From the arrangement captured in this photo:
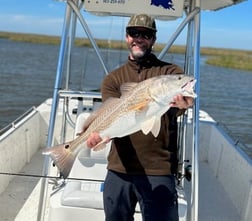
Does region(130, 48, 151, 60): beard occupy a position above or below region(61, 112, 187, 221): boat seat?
above

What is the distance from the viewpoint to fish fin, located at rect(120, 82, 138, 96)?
249 cm

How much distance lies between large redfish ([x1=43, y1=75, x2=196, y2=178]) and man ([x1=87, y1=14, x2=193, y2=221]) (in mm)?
106

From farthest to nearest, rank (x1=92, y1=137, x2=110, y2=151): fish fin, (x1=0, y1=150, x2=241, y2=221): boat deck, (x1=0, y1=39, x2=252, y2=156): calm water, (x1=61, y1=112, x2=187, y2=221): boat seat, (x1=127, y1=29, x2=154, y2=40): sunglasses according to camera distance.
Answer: (x1=0, y1=39, x2=252, y2=156): calm water, (x1=0, y1=150, x2=241, y2=221): boat deck, (x1=61, y1=112, x2=187, y2=221): boat seat, (x1=127, y1=29, x2=154, y2=40): sunglasses, (x1=92, y1=137, x2=110, y2=151): fish fin

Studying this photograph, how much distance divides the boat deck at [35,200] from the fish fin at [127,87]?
2.37 meters

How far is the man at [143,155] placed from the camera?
2656 millimetres

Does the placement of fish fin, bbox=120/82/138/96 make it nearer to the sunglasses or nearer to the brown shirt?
the brown shirt

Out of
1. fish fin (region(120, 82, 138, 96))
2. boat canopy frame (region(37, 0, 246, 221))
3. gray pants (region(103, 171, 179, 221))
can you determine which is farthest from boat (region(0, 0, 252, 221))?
fish fin (region(120, 82, 138, 96))

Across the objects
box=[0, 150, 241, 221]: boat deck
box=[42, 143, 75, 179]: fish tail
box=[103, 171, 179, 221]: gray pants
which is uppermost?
box=[42, 143, 75, 179]: fish tail

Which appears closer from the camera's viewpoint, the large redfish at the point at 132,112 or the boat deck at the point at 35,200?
the large redfish at the point at 132,112

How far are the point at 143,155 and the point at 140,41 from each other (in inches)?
27.9

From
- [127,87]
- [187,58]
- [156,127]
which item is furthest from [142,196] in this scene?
[187,58]

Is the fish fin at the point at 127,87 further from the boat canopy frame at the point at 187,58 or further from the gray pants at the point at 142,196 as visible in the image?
the boat canopy frame at the point at 187,58

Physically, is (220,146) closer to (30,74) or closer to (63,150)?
(63,150)

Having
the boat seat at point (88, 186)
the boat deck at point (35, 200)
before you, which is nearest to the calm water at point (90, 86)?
the boat deck at point (35, 200)
